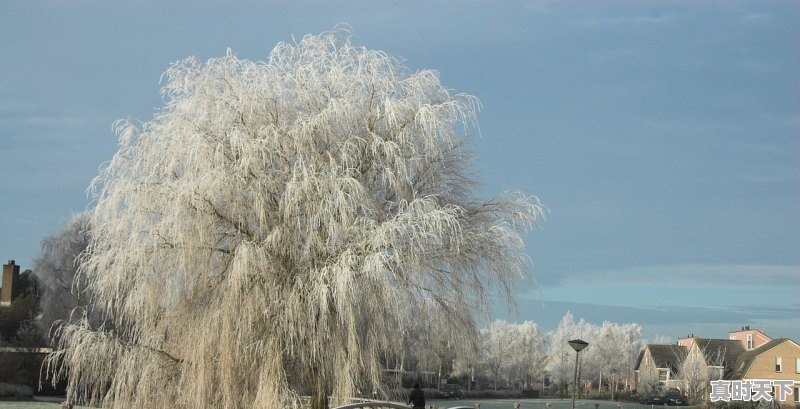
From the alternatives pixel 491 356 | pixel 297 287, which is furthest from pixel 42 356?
pixel 491 356

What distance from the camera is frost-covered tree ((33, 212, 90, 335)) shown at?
47.1 metres

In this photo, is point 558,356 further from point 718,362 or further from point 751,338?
point 718,362

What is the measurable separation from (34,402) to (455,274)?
24.1 m

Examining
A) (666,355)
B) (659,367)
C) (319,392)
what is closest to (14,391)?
(319,392)

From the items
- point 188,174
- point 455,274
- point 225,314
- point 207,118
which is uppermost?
point 207,118

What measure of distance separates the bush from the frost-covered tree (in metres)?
8.58

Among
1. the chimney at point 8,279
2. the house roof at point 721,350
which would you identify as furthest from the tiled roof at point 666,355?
the chimney at point 8,279

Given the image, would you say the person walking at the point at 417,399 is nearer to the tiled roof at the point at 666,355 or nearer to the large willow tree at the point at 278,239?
the large willow tree at the point at 278,239

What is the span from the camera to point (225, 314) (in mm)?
17062

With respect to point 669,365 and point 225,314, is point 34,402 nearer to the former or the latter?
point 225,314

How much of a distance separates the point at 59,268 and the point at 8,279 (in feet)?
29.6

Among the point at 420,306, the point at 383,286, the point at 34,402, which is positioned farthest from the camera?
the point at 34,402

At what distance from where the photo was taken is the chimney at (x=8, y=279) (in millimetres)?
55688

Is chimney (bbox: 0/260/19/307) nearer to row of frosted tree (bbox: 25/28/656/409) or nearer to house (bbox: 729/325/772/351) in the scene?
row of frosted tree (bbox: 25/28/656/409)
